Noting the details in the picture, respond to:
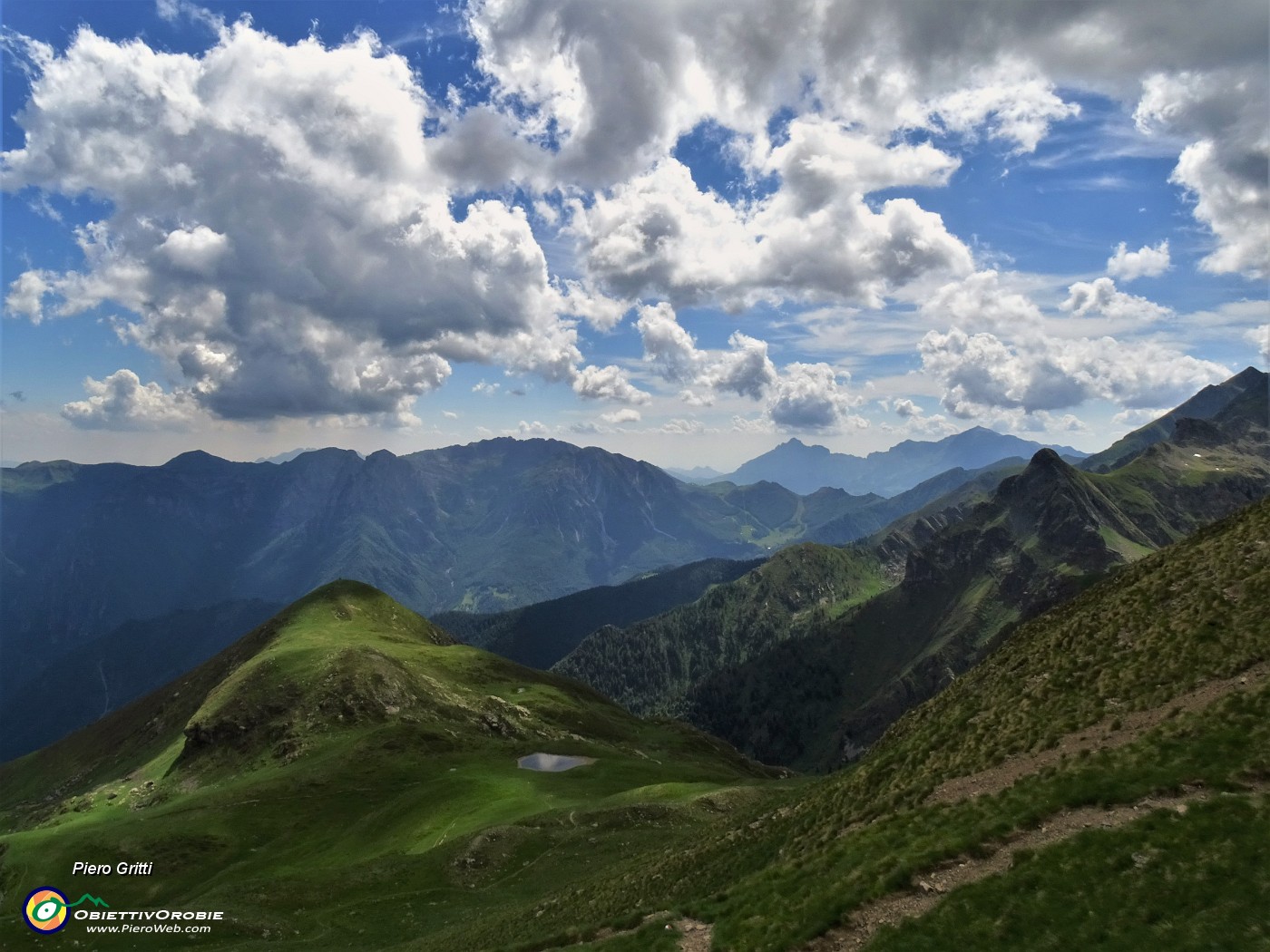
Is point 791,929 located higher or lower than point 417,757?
higher

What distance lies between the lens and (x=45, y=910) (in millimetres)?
60812

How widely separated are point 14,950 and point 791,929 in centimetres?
6273

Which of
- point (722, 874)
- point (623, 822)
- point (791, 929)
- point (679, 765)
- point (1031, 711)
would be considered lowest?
point (679, 765)

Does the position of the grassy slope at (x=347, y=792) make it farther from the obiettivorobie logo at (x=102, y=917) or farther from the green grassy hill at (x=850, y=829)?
the obiettivorobie logo at (x=102, y=917)

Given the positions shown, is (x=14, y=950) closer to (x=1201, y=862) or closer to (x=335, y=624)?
(x=1201, y=862)

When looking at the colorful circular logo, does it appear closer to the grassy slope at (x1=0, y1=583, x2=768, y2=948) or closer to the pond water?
the grassy slope at (x1=0, y1=583, x2=768, y2=948)

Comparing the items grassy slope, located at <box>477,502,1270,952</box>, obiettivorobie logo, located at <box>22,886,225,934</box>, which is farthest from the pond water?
grassy slope, located at <box>477,502,1270,952</box>

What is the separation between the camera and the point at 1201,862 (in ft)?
67.2

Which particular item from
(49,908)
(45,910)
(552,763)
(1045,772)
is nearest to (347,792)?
(552,763)

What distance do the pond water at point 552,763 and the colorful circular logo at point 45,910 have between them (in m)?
53.6

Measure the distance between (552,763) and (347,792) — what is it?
30377 mm

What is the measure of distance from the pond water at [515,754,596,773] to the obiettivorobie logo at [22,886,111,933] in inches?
2042

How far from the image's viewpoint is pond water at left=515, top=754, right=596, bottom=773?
10231cm

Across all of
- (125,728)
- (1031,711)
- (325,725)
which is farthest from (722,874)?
(125,728)
